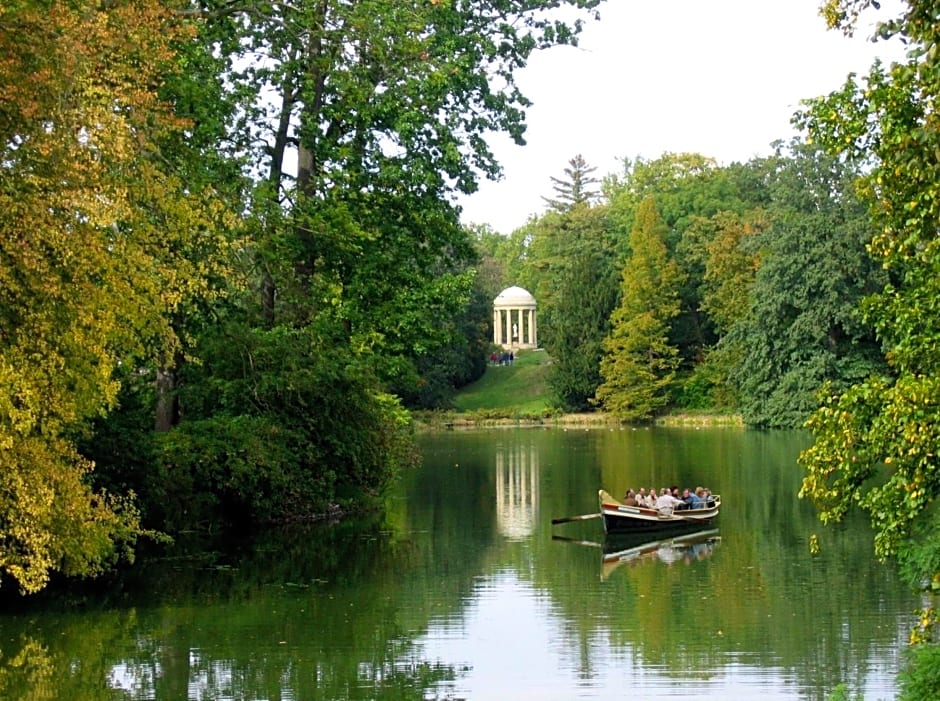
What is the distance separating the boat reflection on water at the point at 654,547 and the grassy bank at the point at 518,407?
45090 mm

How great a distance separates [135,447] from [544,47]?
1211cm

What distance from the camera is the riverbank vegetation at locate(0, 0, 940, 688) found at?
1096 centimetres

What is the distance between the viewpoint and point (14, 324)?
53.3 feet

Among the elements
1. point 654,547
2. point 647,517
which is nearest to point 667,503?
point 647,517

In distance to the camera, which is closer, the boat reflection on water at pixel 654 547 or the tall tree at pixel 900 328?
the tall tree at pixel 900 328

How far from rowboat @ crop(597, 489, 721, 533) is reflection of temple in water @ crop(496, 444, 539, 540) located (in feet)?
5.73

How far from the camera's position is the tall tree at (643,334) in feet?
253

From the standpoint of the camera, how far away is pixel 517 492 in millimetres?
37219

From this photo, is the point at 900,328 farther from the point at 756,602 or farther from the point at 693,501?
the point at 693,501

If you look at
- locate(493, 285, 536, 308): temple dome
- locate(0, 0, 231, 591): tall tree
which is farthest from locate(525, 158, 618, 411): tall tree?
locate(0, 0, 231, 591): tall tree

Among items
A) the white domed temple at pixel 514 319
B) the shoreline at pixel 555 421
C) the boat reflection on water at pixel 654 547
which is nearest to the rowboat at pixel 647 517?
the boat reflection on water at pixel 654 547

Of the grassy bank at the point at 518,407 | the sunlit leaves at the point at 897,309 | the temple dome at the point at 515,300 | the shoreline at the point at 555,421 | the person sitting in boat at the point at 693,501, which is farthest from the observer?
the temple dome at the point at 515,300

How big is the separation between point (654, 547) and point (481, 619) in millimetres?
8533

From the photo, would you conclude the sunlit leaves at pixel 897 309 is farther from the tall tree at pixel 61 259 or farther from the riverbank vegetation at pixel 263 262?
the tall tree at pixel 61 259
